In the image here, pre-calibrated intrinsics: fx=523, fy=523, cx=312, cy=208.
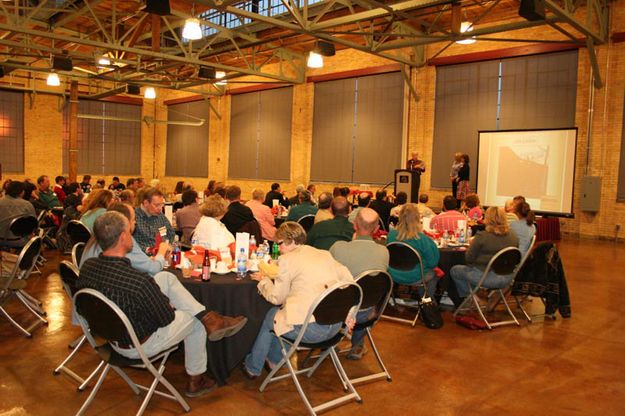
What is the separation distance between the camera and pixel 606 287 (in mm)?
7270

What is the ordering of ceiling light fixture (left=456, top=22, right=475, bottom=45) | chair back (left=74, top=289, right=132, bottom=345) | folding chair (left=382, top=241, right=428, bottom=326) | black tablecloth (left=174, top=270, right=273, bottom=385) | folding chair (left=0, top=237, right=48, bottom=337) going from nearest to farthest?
chair back (left=74, top=289, right=132, bottom=345) → black tablecloth (left=174, top=270, right=273, bottom=385) → folding chair (left=0, top=237, right=48, bottom=337) → folding chair (left=382, top=241, right=428, bottom=326) → ceiling light fixture (left=456, top=22, right=475, bottom=45)

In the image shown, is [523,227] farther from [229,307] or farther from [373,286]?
[229,307]

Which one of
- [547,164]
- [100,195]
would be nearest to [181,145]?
[547,164]

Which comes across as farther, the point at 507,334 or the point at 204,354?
the point at 507,334

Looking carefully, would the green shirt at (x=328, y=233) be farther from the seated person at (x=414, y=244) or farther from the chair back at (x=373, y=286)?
the chair back at (x=373, y=286)

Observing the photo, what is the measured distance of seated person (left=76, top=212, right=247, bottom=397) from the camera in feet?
9.45

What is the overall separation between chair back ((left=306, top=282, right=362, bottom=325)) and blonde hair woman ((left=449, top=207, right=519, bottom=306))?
2421 millimetres

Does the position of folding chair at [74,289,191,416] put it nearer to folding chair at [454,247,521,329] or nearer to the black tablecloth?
the black tablecloth

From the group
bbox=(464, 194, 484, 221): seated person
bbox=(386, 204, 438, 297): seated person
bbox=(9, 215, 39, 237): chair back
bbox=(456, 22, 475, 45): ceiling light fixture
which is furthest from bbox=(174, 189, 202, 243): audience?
bbox=(456, 22, 475, 45): ceiling light fixture

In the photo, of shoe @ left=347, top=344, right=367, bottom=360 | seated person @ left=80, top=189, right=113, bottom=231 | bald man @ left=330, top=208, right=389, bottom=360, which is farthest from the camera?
seated person @ left=80, top=189, right=113, bottom=231

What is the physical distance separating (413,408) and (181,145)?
21326 mm

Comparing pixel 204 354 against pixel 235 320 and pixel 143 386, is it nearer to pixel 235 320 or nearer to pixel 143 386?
pixel 235 320

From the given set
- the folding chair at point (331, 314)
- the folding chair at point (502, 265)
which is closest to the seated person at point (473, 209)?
the folding chair at point (502, 265)

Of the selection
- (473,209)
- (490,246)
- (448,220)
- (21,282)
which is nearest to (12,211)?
(21,282)
